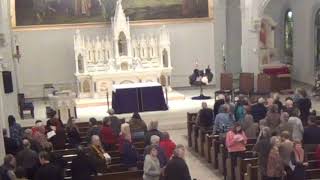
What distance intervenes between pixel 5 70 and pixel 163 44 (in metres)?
7.80

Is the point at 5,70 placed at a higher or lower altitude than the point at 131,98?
higher

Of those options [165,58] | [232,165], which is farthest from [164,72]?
[232,165]

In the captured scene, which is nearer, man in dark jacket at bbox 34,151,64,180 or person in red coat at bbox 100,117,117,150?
man in dark jacket at bbox 34,151,64,180

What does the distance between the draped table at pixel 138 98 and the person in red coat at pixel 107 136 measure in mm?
7255

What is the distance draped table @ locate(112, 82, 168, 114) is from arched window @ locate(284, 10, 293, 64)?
31.4ft

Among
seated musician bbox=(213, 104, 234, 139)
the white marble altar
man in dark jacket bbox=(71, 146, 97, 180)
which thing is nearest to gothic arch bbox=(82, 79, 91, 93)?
the white marble altar

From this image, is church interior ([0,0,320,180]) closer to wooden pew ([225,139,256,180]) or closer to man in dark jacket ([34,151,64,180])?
wooden pew ([225,139,256,180])

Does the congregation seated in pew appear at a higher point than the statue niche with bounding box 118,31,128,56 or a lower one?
lower

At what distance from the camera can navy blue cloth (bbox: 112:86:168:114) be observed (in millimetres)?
A: 19578

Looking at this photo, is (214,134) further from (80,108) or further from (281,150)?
(80,108)

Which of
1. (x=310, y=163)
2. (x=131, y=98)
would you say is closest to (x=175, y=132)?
(x=131, y=98)

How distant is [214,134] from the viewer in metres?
13.4

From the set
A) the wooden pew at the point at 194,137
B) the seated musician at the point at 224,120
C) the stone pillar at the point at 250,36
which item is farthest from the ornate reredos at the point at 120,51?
the seated musician at the point at 224,120

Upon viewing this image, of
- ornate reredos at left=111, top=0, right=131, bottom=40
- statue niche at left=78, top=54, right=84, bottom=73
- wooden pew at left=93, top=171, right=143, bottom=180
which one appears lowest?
wooden pew at left=93, top=171, right=143, bottom=180
